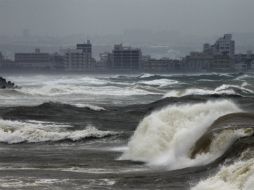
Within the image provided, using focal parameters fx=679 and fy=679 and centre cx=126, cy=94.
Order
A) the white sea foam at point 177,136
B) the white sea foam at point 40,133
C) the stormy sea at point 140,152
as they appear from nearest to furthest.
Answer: the stormy sea at point 140,152
the white sea foam at point 177,136
the white sea foam at point 40,133

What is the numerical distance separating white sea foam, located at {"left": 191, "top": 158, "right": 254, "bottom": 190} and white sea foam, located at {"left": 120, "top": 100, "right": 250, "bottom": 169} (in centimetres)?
361

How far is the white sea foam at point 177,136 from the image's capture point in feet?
68.7

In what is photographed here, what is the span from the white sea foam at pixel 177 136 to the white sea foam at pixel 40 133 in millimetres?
5039

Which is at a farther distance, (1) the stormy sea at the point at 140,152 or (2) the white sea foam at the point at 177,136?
(2) the white sea foam at the point at 177,136

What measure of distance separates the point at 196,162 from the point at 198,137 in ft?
6.81

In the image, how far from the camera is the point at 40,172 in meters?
20.6

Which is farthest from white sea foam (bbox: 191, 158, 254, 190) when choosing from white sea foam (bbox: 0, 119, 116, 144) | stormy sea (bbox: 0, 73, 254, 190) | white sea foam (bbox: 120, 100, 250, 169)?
white sea foam (bbox: 0, 119, 116, 144)

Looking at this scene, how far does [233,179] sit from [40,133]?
17.7 metres

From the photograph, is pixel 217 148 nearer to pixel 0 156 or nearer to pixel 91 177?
pixel 91 177

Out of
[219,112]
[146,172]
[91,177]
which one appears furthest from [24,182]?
[219,112]

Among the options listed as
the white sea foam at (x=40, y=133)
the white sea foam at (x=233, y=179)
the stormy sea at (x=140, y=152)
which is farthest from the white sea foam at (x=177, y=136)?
the white sea foam at (x=40, y=133)

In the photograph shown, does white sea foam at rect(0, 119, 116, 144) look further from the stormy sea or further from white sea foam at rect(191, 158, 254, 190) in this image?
white sea foam at rect(191, 158, 254, 190)

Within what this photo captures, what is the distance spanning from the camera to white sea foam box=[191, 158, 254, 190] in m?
15.2

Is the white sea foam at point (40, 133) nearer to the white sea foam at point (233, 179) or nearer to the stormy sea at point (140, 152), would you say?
the stormy sea at point (140, 152)
